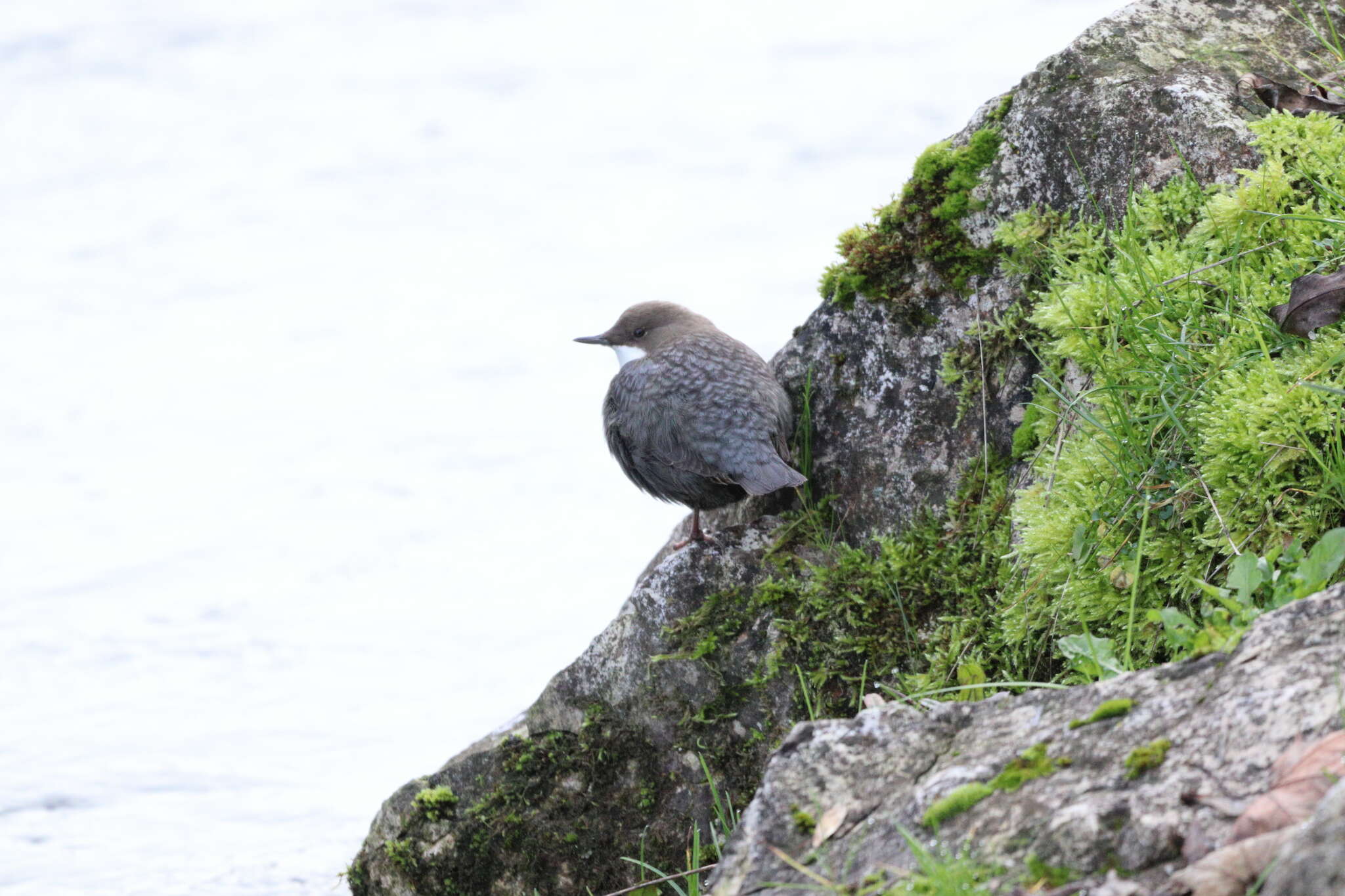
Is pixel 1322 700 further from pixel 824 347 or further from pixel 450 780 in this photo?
pixel 450 780

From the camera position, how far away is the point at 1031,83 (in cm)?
400

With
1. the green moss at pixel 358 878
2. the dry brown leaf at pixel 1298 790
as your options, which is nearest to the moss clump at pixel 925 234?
the dry brown leaf at pixel 1298 790

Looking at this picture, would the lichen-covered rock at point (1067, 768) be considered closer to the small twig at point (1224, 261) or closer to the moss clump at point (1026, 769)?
the moss clump at point (1026, 769)

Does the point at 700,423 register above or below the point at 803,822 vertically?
above

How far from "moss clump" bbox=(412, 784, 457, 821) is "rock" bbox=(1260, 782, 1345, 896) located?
11.0 feet

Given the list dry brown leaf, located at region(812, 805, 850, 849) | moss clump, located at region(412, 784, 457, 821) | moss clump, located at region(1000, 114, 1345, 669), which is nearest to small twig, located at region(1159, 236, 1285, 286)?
moss clump, located at region(1000, 114, 1345, 669)

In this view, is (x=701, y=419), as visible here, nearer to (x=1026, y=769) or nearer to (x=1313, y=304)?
(x=1313, y=304)

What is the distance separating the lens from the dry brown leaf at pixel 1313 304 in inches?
104

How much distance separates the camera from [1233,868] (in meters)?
1.33

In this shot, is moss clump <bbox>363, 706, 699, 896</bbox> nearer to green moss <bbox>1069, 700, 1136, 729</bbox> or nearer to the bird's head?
the bird's head

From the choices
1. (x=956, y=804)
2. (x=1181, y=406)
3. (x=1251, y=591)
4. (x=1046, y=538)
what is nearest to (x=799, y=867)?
(x=956, y=804)

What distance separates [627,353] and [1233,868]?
13.2 ft

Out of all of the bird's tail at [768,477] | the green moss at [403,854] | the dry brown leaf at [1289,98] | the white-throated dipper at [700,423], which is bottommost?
the green moss at [403,854]

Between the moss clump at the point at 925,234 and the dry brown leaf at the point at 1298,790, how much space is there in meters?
2.69
